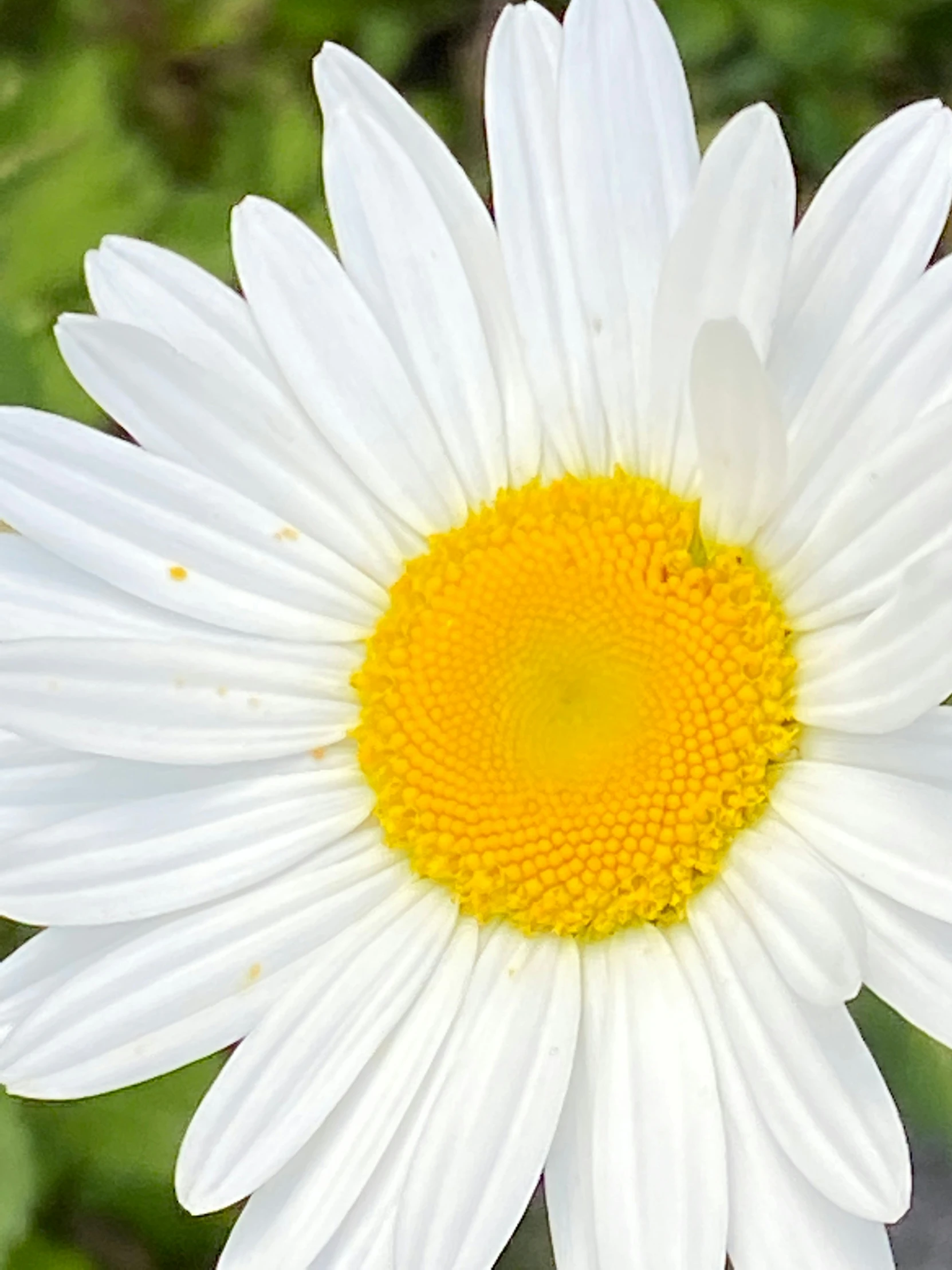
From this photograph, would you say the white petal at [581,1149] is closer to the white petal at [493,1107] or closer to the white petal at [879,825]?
the white petal at [493,1107]

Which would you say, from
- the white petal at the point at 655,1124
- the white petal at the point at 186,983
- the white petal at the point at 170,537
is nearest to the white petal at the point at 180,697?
the white petal at the point at 170,537

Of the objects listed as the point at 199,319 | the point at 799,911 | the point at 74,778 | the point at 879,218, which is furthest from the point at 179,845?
the point at 879,218

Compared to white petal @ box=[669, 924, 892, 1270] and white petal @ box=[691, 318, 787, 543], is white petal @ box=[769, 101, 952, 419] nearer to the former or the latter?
white petal @ box=[691, 318, 787, 543]

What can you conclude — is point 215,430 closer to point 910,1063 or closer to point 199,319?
point 199,319

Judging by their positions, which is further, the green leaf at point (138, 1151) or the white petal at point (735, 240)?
the green leaf at point (138, 1151)

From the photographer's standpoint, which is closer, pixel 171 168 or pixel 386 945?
pixel 386 945

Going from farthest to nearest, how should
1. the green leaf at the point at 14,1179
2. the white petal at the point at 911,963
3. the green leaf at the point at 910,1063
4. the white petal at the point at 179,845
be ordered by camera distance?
the green leaf at the point at 14,1179
the green leaf at the point at 910,1063
the white petal at the point at 179,845
the white petal at the point at 911,963

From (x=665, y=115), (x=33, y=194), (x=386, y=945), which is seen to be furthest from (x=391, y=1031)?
(x=33, y=194)

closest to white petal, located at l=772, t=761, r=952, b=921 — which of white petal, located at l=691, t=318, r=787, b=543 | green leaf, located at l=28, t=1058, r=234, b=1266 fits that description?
white petal, located at l=691, t=318, r=787, b=543

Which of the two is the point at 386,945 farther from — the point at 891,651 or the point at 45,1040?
the point at 891,651
